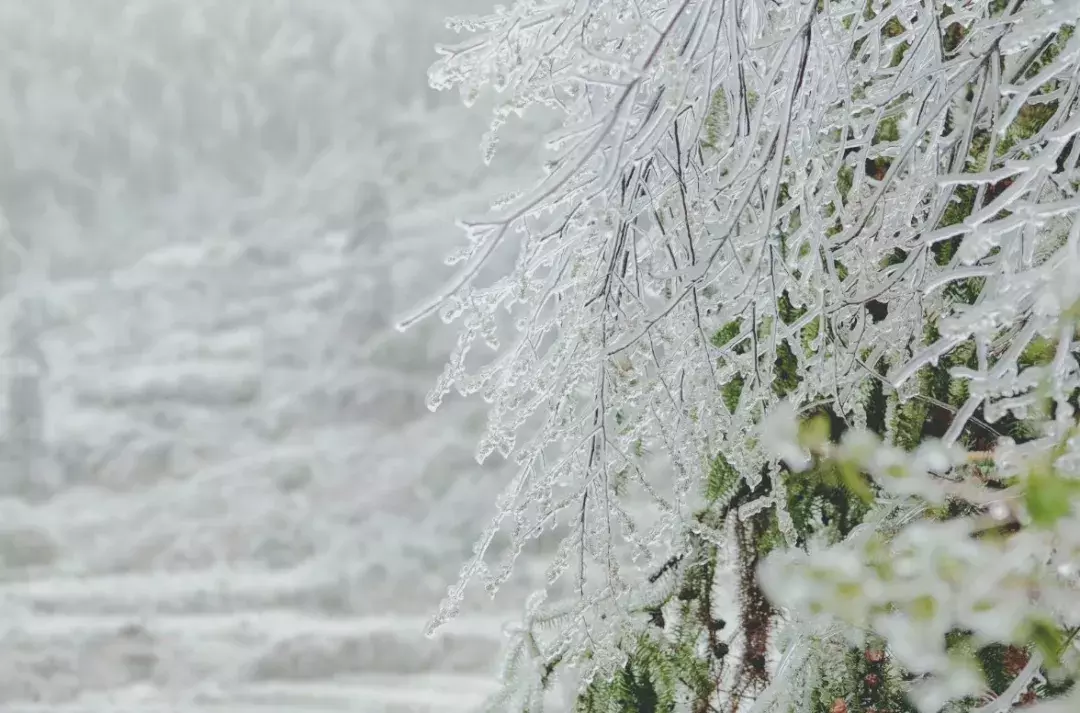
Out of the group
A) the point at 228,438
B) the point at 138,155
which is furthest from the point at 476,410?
the point at 138,155

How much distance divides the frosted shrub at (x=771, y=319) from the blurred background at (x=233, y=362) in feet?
2.32

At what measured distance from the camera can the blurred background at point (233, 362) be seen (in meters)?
1.55

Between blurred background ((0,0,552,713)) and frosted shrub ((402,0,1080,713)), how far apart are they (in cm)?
71

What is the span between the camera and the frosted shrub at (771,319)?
47 centimetres

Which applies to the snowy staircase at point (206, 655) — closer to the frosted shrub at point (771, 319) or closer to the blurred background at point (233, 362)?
the blurred background at point (233, 362)

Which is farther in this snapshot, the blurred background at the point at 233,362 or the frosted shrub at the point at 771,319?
the blurred background at the point at 233,362

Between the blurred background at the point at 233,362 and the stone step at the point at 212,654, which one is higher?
the blurred background at the point at 233,362

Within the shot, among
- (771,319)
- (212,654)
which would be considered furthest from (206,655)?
(771,319)

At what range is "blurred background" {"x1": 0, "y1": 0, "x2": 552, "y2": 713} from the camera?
155 centimetres

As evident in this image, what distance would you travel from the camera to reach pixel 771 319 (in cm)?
73

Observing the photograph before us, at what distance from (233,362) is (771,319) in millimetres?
1200

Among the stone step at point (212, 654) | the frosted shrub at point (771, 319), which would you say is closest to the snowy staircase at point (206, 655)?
the stone step at point (212, 654)

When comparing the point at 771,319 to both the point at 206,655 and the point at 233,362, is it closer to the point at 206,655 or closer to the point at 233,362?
the point at 233,362

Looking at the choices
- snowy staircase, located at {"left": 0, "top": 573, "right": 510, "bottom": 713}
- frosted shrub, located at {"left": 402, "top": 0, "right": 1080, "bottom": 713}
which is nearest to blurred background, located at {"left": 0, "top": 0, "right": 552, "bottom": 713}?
snowy staircase, located at {"left": 0, "top": 573, "right": 510, "bottom": 713}
